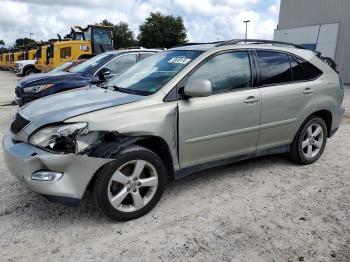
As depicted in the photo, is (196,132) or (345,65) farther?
(345,65)

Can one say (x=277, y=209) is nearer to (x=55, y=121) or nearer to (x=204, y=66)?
(x=204, y=66)

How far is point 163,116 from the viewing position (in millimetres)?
3414

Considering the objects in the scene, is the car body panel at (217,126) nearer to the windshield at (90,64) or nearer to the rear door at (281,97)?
the rear door at (281,97)

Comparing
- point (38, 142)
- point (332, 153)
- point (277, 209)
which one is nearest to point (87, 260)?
point (38, 142)

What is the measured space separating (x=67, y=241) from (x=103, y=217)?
48 cm

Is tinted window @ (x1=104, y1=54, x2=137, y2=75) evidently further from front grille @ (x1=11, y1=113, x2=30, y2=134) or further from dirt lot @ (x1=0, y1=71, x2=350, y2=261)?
front grille @ (x1=11, y1=113, x2=30, y2=134)

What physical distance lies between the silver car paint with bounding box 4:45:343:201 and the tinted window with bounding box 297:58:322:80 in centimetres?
8

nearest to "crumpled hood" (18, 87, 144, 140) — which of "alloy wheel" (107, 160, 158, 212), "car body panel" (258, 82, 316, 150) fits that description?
"alloy wheel" (107, 160, 158, 212)

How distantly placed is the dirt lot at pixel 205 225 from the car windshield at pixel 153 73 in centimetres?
123

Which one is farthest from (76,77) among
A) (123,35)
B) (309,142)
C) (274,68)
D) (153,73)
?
(123,35)

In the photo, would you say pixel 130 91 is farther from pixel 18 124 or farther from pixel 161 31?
→ pixel 161 31

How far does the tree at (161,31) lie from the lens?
64188mm

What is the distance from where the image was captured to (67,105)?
11.3ft

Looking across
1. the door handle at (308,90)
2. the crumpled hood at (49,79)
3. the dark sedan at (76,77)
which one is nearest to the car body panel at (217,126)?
the door handle at (308,90)
